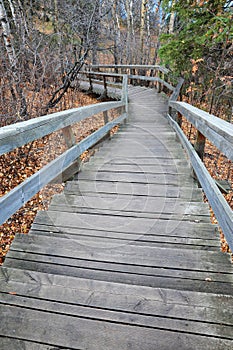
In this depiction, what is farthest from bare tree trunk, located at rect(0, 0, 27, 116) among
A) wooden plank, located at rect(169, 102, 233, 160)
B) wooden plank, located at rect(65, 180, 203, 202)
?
wooden plank, located at rect(169, 102, 233, 160)

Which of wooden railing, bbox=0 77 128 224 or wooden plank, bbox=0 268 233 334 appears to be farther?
wooden railing, bbox=0 77 128 224

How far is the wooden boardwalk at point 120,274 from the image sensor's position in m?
1.30

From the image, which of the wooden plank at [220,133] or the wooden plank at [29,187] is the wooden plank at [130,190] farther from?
the wooden plank at [220,133]

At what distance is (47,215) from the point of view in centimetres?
244

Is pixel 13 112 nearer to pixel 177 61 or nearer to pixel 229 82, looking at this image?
pixel 177 61

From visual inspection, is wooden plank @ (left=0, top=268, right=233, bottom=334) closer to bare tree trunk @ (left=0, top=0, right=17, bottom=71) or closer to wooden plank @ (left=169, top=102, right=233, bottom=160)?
wooden plank @ (left=169, top=102, right=233, bottom=160)

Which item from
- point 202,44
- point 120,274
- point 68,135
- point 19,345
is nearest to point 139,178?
point 68,135

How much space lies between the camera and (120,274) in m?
1.76

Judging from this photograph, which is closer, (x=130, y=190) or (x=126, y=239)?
(x=126, y=239)

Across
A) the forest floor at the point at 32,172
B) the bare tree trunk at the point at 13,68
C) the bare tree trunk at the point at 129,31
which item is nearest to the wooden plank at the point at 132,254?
the forest floor at the point at 32,172

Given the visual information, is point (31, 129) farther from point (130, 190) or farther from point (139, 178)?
point (139, 178)

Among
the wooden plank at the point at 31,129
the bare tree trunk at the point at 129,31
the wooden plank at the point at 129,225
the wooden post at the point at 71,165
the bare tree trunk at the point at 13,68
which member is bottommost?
the wooden plank at the point at 129,225

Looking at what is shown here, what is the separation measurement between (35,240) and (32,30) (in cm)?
743

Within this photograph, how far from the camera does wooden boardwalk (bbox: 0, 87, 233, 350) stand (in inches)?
51.1
